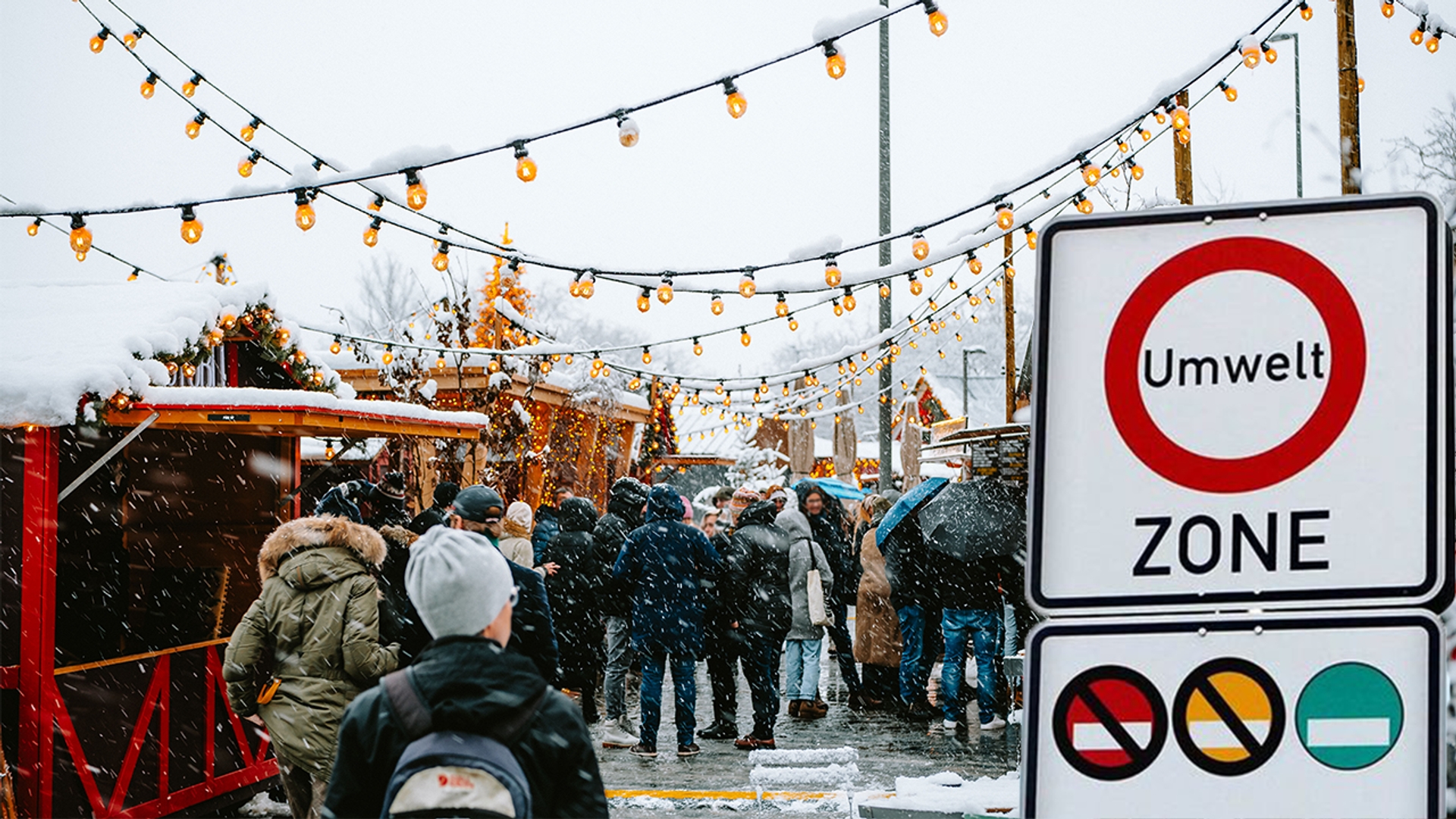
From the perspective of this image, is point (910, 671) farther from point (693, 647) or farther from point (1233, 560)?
point (1233, 560)

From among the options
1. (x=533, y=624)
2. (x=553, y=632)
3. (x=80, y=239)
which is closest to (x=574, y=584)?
(x=553, y=632)

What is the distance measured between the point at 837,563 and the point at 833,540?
0.38 meters

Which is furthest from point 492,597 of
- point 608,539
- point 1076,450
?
point 608,539

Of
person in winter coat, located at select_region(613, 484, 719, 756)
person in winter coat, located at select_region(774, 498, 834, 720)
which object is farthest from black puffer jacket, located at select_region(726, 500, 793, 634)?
person in winter coat, located at select_region(613, 484, 719, 756)

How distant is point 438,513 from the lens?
320 inches

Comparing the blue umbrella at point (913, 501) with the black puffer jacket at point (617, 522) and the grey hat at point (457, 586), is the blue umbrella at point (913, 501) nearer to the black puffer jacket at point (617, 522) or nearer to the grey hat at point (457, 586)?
the black puffer jacket at point (617, 522)

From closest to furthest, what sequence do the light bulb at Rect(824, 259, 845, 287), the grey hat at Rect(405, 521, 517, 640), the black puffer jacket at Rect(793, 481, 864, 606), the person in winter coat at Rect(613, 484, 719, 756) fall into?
the grey hat at Rect(405, 521, 517, 640) → the light bulb at Rect(824, 259, 845, 287) → the person in winter coat at Rect(613, 484, 719, 756) → the black puffer jacket at Rect(793, 481, 864, 606)

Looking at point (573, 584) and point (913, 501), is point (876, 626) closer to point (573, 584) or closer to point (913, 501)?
point (913, 501)

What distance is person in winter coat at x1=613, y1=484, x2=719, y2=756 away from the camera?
9148mm

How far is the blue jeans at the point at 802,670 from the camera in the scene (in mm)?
10906

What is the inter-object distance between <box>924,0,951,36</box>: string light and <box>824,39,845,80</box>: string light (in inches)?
15.6

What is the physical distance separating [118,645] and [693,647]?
4.34 meters

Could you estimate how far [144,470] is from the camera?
10.0 metres

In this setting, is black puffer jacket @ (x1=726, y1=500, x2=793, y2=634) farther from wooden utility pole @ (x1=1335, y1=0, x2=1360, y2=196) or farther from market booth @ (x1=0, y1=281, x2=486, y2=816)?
wooden utility pole @ (x1=1335, y1=0, x2=1360, y2=196)
